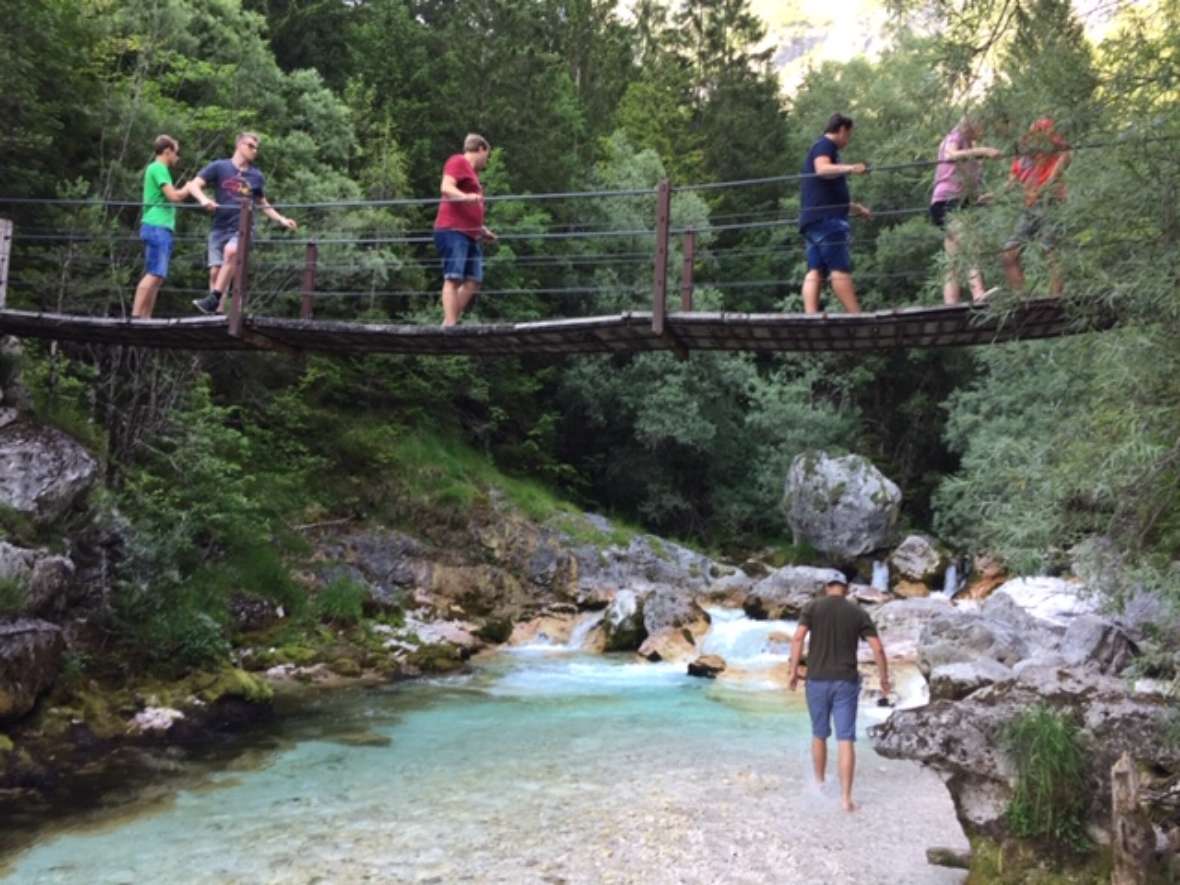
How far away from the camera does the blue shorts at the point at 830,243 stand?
24.4 ft

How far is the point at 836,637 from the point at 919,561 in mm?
16489

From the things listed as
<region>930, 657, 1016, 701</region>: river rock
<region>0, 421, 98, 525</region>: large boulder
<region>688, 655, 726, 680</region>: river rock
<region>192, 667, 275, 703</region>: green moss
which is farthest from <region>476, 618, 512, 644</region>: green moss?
<region>930, 657, 1016, 701</region>: river rock

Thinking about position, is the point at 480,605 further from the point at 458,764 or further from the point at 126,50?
the point at 126,50

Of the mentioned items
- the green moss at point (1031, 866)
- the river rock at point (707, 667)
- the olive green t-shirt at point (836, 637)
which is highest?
the olive green t-shirt at point (836, 637)

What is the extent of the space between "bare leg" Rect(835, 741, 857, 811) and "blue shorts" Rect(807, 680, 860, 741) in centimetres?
8

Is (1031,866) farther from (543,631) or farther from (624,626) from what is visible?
(543,631)

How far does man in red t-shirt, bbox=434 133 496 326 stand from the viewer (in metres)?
8.16

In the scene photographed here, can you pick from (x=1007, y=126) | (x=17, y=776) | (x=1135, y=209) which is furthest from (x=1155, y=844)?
(x=17, y=776)

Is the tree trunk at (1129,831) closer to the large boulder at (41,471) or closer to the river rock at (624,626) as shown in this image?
the large boulder at (41,471)

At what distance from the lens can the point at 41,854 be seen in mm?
6363

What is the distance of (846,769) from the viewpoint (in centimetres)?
732

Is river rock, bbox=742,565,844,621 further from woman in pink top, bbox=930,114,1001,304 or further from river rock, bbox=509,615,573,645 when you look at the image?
woman in pink top, bbox=930,114,1001,304

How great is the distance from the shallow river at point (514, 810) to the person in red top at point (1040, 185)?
3.78 m

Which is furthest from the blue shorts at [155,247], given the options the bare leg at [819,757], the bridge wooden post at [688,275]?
the bare leg at [819,757]
